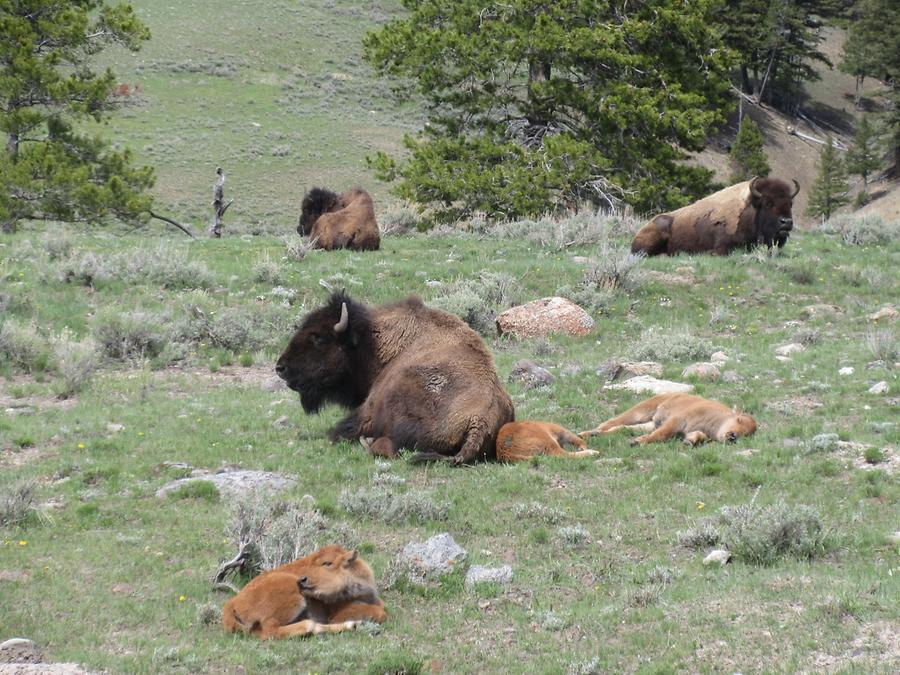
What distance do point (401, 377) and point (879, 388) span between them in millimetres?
5473

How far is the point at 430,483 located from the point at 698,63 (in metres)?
28.5

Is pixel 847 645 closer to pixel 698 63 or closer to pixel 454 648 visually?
pixel 454 648

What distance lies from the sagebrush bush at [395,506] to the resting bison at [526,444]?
4.91ft

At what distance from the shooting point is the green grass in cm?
598

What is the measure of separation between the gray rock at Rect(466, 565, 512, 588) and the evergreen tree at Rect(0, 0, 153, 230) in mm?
22927

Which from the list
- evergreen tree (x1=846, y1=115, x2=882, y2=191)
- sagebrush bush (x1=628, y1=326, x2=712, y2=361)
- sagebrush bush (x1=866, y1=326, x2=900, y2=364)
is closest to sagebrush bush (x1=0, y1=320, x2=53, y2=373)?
sagebrush bush (x1=628, y1=326, x2=712, y2=361)

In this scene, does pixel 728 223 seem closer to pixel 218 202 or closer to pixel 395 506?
pixel 218 202

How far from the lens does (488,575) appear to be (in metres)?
7.13

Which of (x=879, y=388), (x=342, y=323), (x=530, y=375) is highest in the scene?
(x=342, y=323)

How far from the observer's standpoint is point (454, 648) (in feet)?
20.1

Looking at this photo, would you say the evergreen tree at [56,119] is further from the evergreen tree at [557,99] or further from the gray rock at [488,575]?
the gray rock at [488,575]

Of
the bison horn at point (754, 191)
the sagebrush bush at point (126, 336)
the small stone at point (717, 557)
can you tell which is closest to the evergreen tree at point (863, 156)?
the bison horn at point (754, 191)

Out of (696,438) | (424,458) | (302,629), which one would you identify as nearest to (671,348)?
(696,438)

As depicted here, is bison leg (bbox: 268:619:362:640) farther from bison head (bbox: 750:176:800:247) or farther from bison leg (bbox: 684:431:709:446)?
bison head (bbox: 750:176:800:247)
